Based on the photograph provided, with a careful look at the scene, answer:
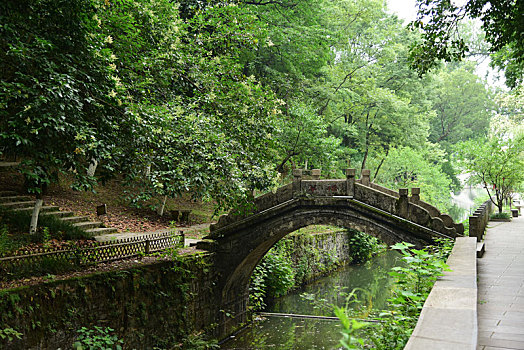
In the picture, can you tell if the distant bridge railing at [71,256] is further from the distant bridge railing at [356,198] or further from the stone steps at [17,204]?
the stone steps at [17,204]

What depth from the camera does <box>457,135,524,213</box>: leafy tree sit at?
19.8m

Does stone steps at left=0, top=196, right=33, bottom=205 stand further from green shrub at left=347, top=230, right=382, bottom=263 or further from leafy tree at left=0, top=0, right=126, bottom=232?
green shrub at left=347, top=230, right=382, bottom=263

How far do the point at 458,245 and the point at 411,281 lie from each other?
105 inches

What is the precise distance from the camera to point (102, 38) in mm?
7648

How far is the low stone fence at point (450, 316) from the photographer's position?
278cm

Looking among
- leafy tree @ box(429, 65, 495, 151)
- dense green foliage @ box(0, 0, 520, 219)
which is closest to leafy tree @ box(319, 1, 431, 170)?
dense green foliage @ box(0, 0, 520, 219)

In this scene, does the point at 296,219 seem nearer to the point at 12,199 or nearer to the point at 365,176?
the point at 365,176

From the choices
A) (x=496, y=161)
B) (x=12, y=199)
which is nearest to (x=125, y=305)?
(x=12, y=199)

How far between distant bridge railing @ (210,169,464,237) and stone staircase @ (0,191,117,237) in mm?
3468

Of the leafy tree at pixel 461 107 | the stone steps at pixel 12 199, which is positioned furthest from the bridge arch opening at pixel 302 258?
the leafy tree at pixel 461 107

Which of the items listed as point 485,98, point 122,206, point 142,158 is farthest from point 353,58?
point 485,98

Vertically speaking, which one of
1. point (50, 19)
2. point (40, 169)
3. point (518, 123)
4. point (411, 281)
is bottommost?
point (411, 281)

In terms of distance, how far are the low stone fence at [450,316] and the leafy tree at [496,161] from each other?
17.4m

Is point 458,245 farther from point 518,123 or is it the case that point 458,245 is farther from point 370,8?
point 518,123
